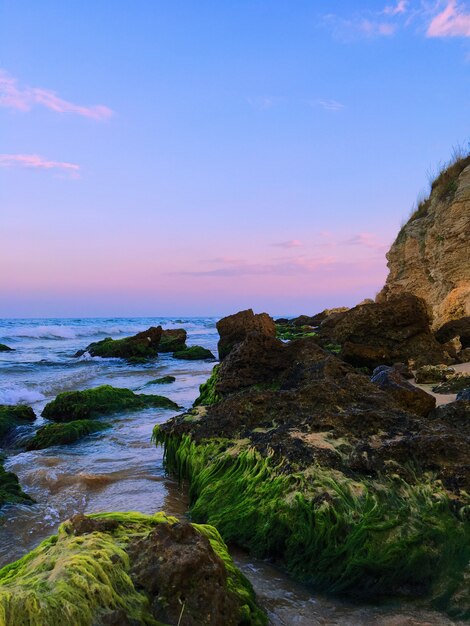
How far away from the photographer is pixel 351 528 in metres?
2.37

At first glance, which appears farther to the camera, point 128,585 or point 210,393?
point 210,393

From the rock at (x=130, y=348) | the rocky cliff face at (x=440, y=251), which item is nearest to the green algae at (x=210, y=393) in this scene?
the rocky cliff face at (x=440, y=251)

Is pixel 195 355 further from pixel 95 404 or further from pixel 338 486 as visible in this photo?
pixel 338 486

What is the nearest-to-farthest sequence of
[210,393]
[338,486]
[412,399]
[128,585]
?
[128,585], [338,486], [412,399], [210,393]

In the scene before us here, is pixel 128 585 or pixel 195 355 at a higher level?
pixel 128 585

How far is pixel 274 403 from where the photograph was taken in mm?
3793

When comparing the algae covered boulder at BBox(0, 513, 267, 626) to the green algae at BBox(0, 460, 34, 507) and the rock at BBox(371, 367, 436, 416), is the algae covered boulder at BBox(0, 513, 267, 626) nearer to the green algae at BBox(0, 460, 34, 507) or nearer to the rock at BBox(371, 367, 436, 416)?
the green algae at BBox(0, 460, 34, 507)

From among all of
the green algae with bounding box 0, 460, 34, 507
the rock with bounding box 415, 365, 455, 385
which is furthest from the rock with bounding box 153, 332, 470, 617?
the rock with bounding box 415, 365, 455, 385

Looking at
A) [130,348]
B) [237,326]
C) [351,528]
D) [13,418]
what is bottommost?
[13,418]

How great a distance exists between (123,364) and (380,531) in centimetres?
1462

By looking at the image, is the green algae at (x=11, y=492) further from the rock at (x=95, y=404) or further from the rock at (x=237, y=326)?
the rock at (x=237, y=326)

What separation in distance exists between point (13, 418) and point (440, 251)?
15.1 metres

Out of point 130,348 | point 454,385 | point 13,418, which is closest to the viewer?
point 454,385

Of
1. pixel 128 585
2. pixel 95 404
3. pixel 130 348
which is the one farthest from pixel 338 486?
pixel 130 348
